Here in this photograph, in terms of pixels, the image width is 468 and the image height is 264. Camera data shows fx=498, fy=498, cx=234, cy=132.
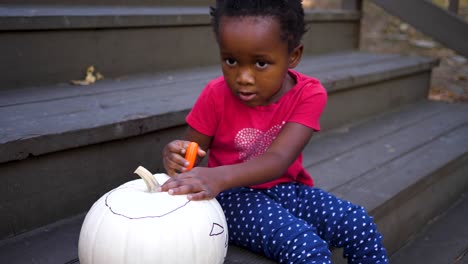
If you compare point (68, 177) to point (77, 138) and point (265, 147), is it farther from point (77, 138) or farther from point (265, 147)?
point (265, 147)

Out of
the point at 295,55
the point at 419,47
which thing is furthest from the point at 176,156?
the point at 419,47

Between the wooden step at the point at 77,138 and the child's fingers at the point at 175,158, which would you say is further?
the wooden step at the point at 77,138

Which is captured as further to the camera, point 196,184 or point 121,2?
point 121,2

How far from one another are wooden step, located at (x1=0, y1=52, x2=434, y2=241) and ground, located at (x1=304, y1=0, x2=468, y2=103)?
3.05m

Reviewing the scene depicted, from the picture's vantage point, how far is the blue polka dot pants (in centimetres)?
135

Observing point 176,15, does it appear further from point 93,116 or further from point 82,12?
point 93,116

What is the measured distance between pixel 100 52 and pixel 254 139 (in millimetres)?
1226

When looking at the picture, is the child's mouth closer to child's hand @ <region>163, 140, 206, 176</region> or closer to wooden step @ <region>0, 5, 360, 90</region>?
child's hand @ <region>163, 140, 206, 176</region>

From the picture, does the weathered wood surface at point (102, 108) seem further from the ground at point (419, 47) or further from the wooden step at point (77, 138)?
the ground at point (419, 47)

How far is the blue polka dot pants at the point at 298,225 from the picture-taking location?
135cm

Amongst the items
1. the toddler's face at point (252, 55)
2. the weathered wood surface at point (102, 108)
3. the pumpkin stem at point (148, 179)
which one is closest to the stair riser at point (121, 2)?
the weathered wood surface at point (102, 108)

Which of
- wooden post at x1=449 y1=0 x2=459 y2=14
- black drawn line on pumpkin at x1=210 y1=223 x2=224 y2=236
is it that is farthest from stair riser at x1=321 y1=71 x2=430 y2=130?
black drawn line on pumpkin at x1=210 y1=223 x2=224 y2=236

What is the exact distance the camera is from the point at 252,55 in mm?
1385

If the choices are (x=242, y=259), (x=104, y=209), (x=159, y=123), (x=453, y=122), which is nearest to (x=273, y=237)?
(x=242, y=259)
